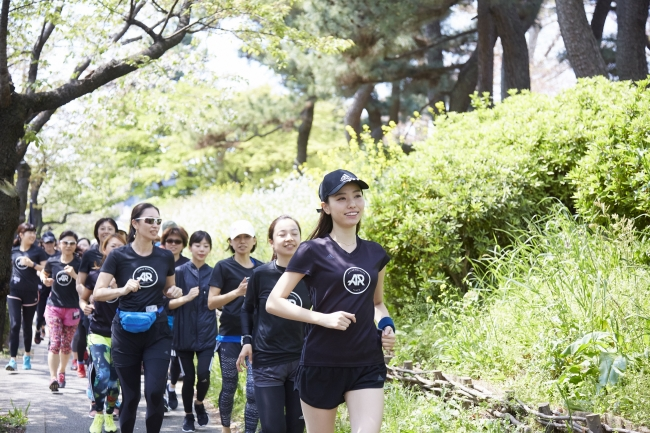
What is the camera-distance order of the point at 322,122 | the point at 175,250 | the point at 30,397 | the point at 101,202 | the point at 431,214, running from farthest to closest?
the point at 101,202, the point at 322,122, the point at 30,397, the point at 175,250, the point at 431,214

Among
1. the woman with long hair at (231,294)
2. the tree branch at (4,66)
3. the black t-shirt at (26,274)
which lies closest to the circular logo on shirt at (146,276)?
the woman with long hair at (231,294)

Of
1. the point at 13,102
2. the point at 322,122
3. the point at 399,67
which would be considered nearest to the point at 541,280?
the point at 13,102

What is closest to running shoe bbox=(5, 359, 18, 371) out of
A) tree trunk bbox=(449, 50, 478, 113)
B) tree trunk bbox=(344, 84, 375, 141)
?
tree trunk bbox=(449, 50, 478, 113)

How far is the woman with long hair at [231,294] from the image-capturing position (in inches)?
274

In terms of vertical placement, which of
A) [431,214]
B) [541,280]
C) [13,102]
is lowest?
[541,280]

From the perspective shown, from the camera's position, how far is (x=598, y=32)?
19.2 metres

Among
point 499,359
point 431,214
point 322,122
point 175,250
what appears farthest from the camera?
point 322,122

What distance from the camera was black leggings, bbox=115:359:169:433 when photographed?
6.37 meters

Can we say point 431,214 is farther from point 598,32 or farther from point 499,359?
point 598,32

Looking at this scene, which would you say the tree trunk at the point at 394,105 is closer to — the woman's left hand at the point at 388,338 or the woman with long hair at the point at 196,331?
the woman with long hair at the point at 196,331

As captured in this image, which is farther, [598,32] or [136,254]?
[598,32]

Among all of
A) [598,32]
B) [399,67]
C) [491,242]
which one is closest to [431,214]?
[491,242]

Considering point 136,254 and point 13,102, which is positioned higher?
point 13,102

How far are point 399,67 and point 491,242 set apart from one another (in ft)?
37.4
